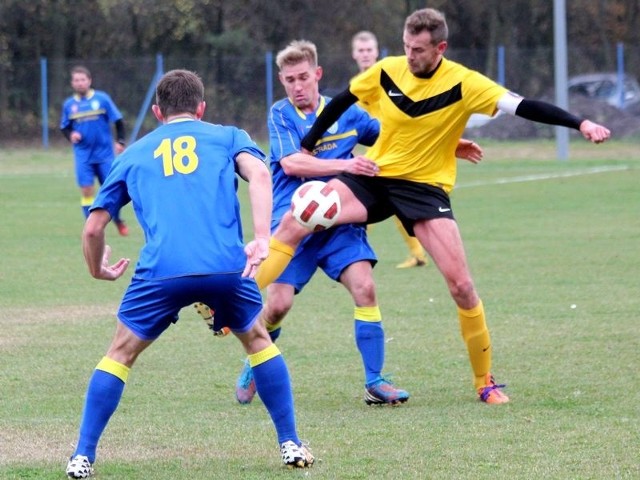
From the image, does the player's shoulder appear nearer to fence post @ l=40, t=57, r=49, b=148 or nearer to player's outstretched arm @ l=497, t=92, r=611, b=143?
player's outstretched arm @ l=497, t=92, r=611, b=143

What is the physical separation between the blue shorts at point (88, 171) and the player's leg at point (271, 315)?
9.73m

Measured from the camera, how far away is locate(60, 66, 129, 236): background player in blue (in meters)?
16.5

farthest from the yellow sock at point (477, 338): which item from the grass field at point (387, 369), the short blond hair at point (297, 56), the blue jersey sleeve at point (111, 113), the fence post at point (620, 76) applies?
the fence post at point (620, 76)

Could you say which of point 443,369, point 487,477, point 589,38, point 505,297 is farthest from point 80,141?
point 589,38

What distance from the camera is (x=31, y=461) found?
5.44m

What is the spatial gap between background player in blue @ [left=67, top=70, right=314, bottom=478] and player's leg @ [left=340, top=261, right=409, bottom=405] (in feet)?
4.92

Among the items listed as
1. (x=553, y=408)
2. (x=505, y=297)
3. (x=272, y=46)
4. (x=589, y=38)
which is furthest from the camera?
(x=589, y=38)

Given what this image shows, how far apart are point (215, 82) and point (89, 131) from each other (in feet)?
65.9

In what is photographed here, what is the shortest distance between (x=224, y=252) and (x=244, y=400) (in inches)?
77.1

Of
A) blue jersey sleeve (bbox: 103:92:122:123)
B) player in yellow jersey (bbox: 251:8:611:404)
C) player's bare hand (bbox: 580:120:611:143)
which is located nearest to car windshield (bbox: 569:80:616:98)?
blue jersey sleeve (bbox: 103:92:122:123)

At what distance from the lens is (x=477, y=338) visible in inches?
263

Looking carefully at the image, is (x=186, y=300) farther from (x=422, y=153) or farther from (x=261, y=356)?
(x=422, y=153)

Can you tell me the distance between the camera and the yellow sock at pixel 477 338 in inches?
263

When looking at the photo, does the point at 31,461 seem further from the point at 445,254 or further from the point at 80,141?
the point at 80,141
